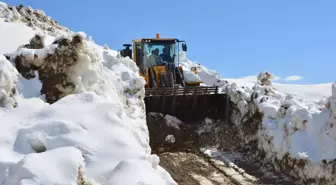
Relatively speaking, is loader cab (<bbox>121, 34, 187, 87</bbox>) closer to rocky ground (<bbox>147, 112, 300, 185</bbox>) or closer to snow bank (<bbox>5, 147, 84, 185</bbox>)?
rocky ground (<bbox>147, 112, 300, 185</bbox>)

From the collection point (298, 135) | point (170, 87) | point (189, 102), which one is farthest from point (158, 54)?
point (298, 135)

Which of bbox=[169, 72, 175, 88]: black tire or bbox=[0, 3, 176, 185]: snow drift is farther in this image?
bbox=[169, 72, 175, 88]: black tire

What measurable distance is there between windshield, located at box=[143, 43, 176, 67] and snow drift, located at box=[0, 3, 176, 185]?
7755mm

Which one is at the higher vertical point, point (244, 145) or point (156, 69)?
point (156, 69)

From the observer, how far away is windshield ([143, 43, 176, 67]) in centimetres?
1488

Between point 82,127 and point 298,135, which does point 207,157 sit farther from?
point 82,127

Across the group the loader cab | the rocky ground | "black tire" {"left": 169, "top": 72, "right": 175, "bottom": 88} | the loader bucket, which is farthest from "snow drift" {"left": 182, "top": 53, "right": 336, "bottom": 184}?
the loader cab

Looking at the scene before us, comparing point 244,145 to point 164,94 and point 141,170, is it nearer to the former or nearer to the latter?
point 164,94

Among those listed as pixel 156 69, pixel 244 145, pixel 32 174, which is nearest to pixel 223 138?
pixel 244 145

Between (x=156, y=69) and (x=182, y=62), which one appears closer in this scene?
(x=156, y=69)

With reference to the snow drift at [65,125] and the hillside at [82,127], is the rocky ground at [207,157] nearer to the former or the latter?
the hillside at [82,127]

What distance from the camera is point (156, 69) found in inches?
583

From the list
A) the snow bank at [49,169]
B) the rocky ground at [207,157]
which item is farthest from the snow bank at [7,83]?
the rocky ground at [207,157]

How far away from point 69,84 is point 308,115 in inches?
228
